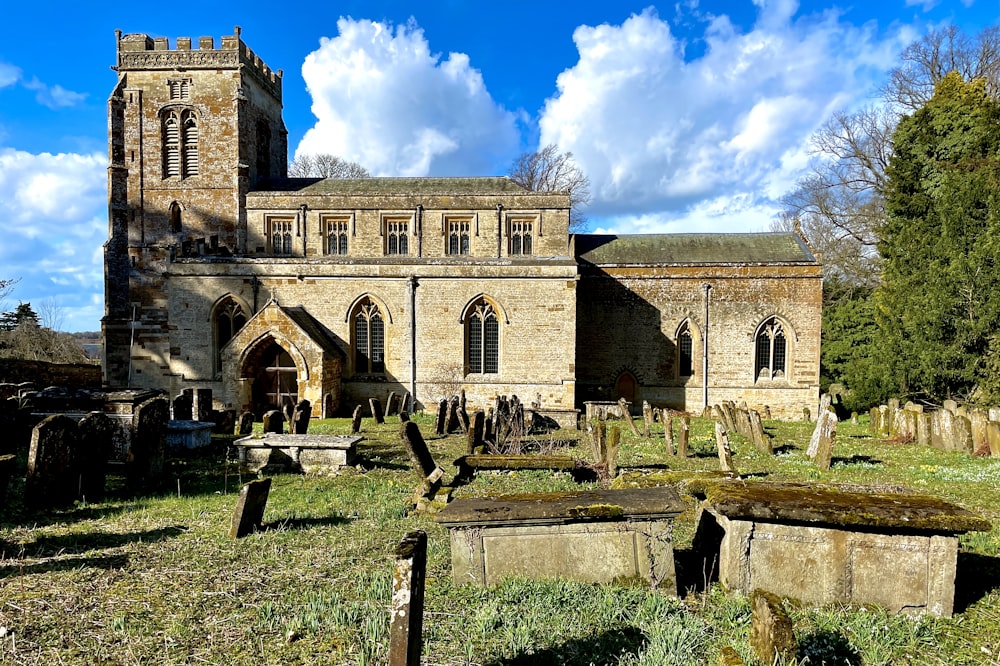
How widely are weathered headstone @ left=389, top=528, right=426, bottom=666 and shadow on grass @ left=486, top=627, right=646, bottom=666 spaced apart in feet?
3.20

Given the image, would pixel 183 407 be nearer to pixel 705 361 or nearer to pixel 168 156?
pixel 168 156

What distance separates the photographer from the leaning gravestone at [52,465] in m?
7.57

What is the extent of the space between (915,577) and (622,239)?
69.3 ft

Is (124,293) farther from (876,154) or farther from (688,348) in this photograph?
(876,154)

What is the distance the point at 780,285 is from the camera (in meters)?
22.2

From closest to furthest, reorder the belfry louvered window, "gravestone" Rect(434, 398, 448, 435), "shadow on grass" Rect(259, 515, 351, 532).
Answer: "shadow on grass" Rect(259, 515, 351, 532) < "gravestone" Rect(434, 398, 448, 435) < the belfry louvered window

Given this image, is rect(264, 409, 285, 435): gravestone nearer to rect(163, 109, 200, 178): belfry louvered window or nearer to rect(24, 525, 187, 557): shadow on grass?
rect(24, 525, 187, 557): shadow on grass

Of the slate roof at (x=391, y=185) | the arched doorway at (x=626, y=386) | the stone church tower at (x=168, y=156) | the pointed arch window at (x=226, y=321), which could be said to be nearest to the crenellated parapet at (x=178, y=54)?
the stone church tower at (x=168, y=156)

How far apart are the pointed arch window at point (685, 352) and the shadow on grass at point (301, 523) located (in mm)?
17945

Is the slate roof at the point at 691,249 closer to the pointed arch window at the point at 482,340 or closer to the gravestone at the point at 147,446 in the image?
the pointed arch window at the point at 482,340

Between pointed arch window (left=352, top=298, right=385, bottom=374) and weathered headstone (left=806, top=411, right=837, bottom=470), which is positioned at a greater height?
pointed arch window (left=352, top=298, right=385, bottom=374)

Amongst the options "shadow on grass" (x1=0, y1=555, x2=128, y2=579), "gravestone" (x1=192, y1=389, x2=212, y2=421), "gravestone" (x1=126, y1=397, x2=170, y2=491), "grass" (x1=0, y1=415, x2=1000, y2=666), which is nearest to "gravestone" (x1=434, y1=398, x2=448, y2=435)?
"gravestone" (x1=192, y1=389, x2=212, y2=421)

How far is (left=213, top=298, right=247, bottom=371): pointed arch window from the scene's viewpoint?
2112 centimetres

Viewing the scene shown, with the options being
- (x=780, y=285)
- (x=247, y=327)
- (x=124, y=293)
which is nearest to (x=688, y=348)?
(x=780, y=285)
